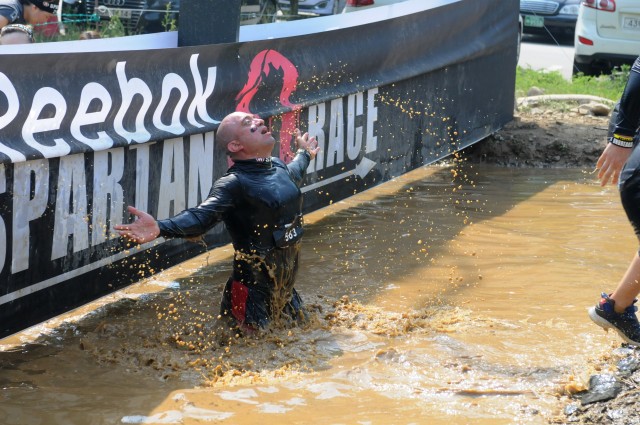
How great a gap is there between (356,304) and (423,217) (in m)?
2.31

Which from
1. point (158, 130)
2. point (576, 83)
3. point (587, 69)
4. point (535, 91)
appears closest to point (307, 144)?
point (158, 130)

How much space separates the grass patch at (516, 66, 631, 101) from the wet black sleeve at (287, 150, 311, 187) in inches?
267

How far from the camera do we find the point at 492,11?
10.0m

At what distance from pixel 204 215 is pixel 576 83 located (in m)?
8.82

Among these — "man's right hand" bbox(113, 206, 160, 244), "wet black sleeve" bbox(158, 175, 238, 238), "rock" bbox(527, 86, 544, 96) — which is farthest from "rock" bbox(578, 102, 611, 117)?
"man's right hand" bbox(113, 206, 160, 244)

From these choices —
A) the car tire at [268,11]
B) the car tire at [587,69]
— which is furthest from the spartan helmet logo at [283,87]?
the car tire at [587,69]

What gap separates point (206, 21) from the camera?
642 centimetres

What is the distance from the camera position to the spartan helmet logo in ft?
21.6

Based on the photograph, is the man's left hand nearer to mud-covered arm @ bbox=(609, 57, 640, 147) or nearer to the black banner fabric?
the black banner fabric

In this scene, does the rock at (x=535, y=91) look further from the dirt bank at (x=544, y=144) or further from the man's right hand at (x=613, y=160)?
the man's right hand at (x=613, y=160)

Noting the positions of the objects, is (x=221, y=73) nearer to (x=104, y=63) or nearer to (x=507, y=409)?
(x=104, y=63)

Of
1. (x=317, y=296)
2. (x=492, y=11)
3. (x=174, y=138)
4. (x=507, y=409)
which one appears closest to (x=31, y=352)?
(x=174, y=138)

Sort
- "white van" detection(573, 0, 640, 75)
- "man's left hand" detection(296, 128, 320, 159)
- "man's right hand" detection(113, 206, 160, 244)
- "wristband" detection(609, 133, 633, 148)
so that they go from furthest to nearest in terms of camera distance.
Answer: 1. "white van" detection(573, 0, 640, 75)
2. "man's left hand" detection(296, 128, 320, 159)
3. "man's right hand" detection(113, 206, 160, 244)
4. "wristband" detection(609, 133, 633, 148)

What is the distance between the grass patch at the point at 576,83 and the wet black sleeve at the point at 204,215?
762cm
